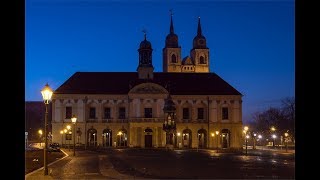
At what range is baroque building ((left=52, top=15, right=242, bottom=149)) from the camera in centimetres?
9281

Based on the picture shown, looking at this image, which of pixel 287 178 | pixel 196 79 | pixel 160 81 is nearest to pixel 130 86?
pixel 160 81

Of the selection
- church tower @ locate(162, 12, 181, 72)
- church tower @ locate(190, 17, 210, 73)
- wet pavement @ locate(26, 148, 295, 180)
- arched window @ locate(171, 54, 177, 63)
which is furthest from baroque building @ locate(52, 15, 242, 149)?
wet pavement @ locate(26, 148, 295, 180)

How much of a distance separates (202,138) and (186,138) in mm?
2925

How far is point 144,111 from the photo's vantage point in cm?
9406

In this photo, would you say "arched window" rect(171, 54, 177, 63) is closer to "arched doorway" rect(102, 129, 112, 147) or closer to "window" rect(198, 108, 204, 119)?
"window" rect(198, 108, 204, 119)

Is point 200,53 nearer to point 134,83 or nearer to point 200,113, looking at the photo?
point 134,83

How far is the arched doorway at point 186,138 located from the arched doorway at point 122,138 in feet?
33.0

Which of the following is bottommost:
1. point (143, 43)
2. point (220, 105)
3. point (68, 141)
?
point (68, 141)

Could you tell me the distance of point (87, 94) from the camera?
9469 cm

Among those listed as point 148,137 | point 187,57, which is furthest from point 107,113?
point 187,57

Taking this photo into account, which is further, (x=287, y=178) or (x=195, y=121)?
(x=195, y=121)

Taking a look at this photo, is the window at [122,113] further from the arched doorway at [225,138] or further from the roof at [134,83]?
the arched doorway at [225,138]
